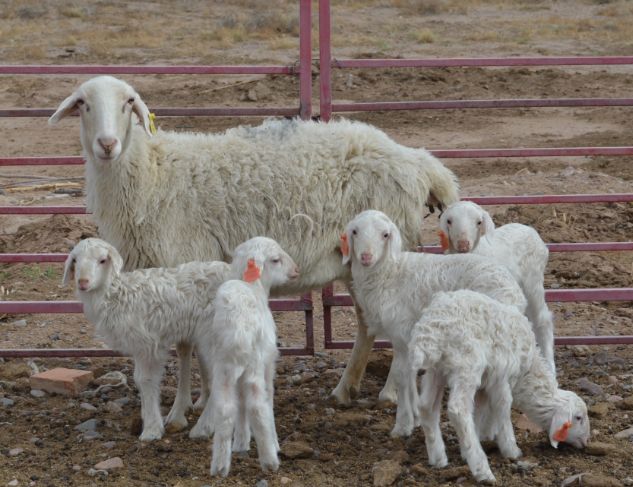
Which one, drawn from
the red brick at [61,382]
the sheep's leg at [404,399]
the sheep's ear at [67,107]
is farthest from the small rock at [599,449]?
the sheep's ear at [67,107]

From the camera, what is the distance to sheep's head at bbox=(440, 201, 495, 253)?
6.96 metres

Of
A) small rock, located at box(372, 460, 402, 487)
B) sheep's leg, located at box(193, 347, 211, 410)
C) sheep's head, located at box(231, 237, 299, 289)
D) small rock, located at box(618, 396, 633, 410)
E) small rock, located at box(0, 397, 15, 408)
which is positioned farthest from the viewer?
small rock, located at box(0, 397, 15, 408)

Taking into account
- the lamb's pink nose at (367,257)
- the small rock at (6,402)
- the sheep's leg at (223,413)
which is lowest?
the small rock at (6,402)

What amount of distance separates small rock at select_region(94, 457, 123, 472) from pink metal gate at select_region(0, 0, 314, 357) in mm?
1826

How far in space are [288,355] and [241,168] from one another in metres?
1.72

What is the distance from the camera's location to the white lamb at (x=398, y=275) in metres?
6.57

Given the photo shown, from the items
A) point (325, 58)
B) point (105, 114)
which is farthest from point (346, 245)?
point (325, 58)

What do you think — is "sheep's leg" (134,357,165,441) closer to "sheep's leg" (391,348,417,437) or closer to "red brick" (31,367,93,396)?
"red brick" (31,367,93,396)

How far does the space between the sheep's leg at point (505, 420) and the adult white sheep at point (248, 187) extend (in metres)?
1.47

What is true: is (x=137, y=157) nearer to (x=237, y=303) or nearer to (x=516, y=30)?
(x=237, y=303)

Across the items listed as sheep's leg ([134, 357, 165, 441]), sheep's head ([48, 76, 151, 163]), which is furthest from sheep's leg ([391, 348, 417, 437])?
sheep's head ([48, 76, 151, 163])

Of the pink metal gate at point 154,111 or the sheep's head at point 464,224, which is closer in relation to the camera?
the sheep's head at point 464,224

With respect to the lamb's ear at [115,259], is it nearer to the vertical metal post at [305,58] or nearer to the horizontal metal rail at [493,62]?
the vertical metal post at [305,58]

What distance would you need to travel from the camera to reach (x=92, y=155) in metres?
7.04
